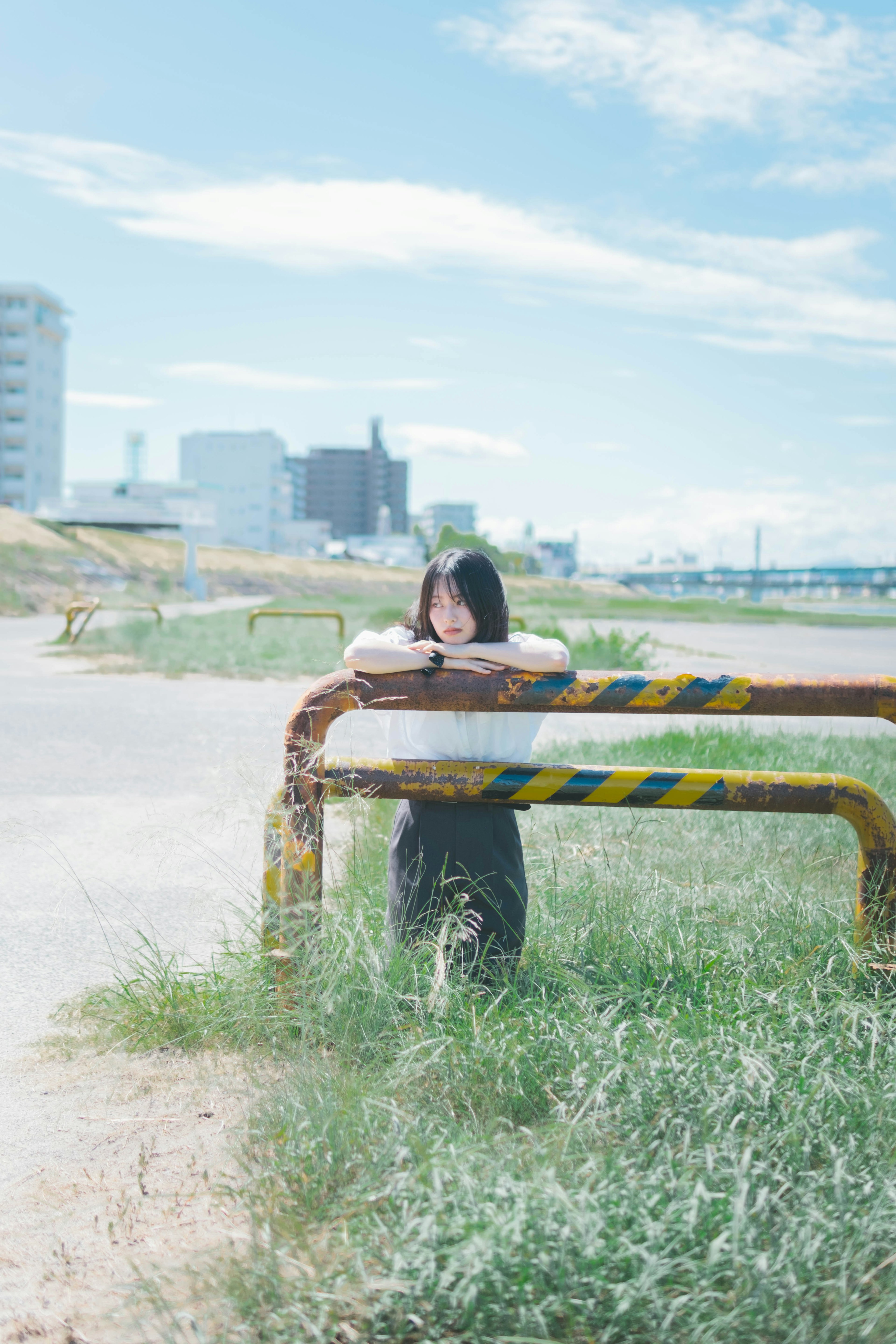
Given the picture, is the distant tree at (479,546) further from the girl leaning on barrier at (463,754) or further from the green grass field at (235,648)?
the girl leaning on barrier at (463,754)

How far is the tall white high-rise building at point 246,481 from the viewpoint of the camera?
16025 cm

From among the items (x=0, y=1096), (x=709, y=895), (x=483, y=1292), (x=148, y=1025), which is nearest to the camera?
(x=483, y=1292)

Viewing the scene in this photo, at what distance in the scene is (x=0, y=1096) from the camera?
2736 mm

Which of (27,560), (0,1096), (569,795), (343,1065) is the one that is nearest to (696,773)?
(569,795)

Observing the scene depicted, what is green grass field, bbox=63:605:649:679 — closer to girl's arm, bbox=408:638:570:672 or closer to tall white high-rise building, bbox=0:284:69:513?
girl's arm, bbox=408:638:570:672

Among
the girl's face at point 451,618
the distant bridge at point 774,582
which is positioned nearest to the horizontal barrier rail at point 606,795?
the girl's face at point 451,618

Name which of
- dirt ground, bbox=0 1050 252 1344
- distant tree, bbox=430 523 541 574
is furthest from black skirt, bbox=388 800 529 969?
distant tree, bbox=430 523 541 574

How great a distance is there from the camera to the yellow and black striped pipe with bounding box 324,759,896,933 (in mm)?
2799

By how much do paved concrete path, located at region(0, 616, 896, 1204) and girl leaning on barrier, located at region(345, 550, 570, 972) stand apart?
275mm

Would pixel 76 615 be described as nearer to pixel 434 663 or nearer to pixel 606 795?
pixel 434 663

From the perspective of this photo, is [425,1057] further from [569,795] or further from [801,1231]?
[801,1231]

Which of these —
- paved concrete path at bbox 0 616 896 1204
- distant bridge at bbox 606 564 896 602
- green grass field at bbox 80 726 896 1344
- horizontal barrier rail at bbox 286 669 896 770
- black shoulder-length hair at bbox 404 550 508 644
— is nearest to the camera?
green grass field at bbox 80 726 896 1344

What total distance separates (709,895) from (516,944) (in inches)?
42.4

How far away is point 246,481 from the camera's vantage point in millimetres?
164875
